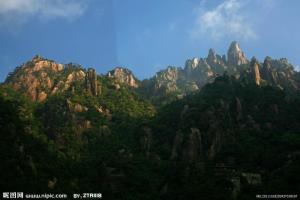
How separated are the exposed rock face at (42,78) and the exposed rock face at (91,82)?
16.2 feet

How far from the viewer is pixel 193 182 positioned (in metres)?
88.2

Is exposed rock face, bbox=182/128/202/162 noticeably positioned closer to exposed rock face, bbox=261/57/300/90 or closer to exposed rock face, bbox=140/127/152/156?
exposed rock face, bbox=140/127/152/156

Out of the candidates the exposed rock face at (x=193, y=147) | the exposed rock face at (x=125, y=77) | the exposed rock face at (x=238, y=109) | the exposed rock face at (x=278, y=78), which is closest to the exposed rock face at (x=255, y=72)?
the exposed rock face at (x=278, y=78)

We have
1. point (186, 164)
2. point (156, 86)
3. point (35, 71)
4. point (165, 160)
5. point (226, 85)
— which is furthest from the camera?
point (156, 86)

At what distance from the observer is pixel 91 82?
154375 mm

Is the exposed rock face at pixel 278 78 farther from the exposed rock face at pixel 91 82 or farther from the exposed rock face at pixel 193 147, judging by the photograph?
the exposed rock face at pixel 193 147

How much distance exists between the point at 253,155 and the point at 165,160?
17226mm

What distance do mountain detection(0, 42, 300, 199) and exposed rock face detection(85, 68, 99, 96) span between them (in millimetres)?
288

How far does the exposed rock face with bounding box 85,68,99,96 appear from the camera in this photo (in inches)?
5960

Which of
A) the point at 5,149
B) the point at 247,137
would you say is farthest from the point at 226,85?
the point at 5,149

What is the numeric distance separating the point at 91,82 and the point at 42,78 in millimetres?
14342

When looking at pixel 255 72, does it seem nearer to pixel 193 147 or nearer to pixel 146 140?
pixel 146 140

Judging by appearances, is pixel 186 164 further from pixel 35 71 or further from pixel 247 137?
pixel 35 71

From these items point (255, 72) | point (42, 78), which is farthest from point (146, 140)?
point (255, 72)
